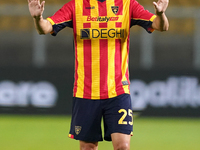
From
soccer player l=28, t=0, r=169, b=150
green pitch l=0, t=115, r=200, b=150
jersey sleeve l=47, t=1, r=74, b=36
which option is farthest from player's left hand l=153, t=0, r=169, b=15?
green pitch l=0, t=115, r=200, b=150

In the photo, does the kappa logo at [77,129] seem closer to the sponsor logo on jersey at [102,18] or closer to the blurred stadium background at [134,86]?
the sponsor logo on jersey at [102,18]

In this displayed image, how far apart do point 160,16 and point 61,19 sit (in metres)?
0.94

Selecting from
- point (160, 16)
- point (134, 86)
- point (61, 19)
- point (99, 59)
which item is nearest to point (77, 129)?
point (99, 59)

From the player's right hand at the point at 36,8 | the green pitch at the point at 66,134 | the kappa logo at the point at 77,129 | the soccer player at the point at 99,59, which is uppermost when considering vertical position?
the player's right hand at the point at 36,8

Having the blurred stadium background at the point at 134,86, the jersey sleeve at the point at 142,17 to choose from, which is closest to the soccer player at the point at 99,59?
the jersey sleeve at the point at 142,17

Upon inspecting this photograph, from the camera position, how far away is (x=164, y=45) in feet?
37.3

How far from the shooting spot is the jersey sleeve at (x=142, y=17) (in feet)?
13.4

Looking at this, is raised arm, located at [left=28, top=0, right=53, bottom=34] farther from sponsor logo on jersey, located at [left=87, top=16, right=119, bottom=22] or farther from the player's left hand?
the player's left hand

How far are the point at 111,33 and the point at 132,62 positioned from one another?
5.36 metres

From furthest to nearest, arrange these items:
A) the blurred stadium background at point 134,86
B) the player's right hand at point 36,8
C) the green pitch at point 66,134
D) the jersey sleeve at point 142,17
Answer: the blurred stadium background at point 134,86
the green pitch at point 66,134
the jersey sleeve at point 142,17
the player's right hand at point 36,8

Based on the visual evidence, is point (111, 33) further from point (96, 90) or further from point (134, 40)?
point (134, 40)

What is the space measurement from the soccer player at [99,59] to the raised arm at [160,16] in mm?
77

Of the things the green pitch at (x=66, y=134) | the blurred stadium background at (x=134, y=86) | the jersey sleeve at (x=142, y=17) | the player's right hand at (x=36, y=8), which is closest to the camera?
the player's right hand at (x=36, y=8)

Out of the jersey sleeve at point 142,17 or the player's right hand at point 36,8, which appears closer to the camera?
the player's right hand at point 36,8
